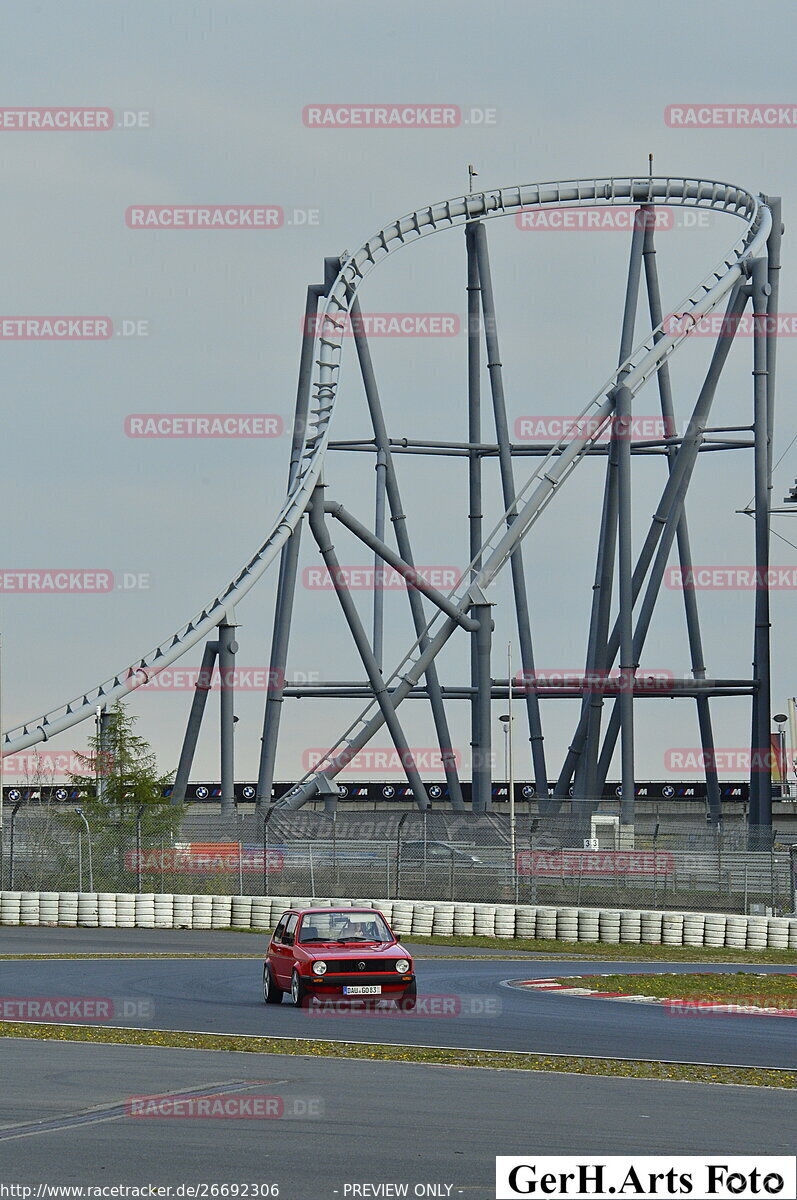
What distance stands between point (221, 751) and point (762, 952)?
18090 mm

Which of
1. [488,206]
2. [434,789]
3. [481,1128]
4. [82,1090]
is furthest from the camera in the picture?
[434,789]

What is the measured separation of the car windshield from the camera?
65.6 ft

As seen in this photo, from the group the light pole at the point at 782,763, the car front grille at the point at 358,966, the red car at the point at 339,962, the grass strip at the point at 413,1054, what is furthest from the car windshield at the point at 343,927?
the light pole at the point at 782,763

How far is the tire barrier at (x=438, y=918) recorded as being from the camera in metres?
31.4

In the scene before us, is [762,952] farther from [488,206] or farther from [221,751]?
[488,206]

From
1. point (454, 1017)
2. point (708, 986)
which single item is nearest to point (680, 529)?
point (708, 986)

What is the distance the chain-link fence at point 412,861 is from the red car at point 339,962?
14989 millimetres

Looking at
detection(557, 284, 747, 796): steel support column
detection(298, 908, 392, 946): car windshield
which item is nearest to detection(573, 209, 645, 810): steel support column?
detection(557, 284, 747, 796): steel support column

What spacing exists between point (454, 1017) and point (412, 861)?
19118 millimetres

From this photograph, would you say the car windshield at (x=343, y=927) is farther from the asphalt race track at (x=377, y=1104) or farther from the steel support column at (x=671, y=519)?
the steel support column at (x=671, y=519)

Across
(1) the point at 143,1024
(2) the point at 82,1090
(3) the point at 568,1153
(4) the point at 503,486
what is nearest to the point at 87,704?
(4) the point at 503,486

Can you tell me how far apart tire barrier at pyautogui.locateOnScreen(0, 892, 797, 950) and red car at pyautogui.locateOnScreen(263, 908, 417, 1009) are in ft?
29.8

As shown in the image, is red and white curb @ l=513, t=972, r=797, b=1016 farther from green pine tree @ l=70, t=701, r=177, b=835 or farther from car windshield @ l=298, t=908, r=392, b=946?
green pine tree @ l=70, t=701, r=177, b=835

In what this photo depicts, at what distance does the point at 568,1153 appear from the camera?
31.1 ft
